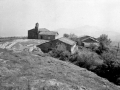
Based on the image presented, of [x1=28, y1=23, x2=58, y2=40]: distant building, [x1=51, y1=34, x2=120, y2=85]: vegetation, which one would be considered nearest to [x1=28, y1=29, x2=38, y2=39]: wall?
[x1=28, y1=23, x2=58, y2=40]: distant building

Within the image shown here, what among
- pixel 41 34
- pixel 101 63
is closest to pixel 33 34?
pixel 41 34

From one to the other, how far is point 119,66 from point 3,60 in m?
16.1

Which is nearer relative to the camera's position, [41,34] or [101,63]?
[101,63]

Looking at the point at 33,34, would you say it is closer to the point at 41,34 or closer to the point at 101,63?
the point at 41,34

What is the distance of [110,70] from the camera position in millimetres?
18844

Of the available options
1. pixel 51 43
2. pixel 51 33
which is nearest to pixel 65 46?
pixel 51 43

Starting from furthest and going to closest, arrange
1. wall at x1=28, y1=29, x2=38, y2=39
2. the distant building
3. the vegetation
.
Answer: wall at x1=28, y1=29, x2=38, y2=39 < the distant building < the vegetation

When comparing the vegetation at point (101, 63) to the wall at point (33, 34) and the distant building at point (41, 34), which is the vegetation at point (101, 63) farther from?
the wall at point (33, 34)

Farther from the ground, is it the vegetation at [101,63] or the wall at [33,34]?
the wall at [33,34]

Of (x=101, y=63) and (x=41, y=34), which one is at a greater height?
(x=41, y=34)

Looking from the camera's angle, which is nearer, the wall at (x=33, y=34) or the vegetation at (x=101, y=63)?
the vegetation at (x=101, y=63)

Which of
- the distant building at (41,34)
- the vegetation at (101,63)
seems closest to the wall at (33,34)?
the distant building at (41,34)

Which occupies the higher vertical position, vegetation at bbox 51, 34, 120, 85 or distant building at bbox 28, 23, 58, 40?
distant building at bbox 28, 23, 58, 40

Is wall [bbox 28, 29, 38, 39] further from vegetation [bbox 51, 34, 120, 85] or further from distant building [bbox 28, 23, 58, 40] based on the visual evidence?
vegetation [bbox 51, 34, 120, 85]
